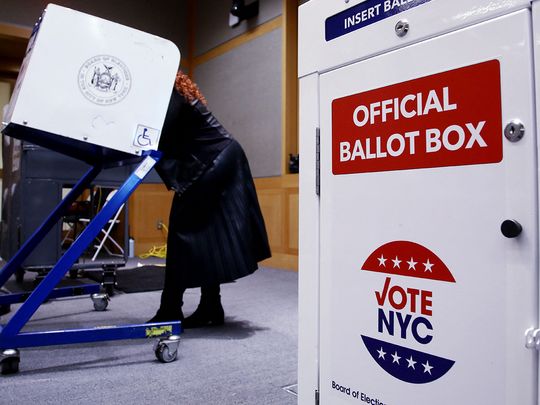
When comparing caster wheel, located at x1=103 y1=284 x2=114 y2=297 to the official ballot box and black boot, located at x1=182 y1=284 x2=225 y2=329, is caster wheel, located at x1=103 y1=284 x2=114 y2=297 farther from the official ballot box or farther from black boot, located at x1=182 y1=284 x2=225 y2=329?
the official ballot box

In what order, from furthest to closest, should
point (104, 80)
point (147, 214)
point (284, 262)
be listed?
point (147, 214) → point (284, 262) → point (104, 80)

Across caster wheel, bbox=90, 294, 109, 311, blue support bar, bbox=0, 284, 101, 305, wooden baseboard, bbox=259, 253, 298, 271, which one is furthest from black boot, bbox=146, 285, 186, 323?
wooden baseboard, bbox=259, 253, 298, 271

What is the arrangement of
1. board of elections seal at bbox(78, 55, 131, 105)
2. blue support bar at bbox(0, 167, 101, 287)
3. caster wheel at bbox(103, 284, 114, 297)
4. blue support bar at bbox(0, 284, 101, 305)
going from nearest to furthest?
board of elections seal at bbox(78, 55, 131, 105) < blue support bar at bbox(0, 167, 101, 287) < blue support bar at bbox(0, 284, 101, 305) < caster wheel at bbox(103, 284, 114, 297)

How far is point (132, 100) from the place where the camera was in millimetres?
1701

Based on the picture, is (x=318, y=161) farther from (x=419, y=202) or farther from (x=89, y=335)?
(x=89, y=335)

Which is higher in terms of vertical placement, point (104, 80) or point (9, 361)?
point (104, 80)

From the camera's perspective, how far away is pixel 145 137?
174 centimetres

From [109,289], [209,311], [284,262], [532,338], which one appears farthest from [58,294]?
[284,262]

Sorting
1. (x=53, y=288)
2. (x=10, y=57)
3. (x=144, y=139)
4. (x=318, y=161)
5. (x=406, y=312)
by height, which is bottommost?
(x=53, y=288)

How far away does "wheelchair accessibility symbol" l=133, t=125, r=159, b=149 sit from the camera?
5.64ft

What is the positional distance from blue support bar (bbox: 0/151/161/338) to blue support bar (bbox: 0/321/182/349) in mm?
28

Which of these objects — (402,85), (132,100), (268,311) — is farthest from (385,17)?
(268,311)

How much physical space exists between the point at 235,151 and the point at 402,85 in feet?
4.86

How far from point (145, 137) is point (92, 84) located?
0.26 meters
